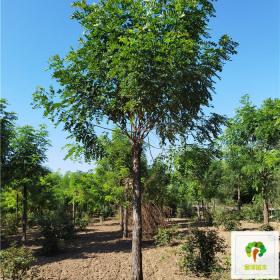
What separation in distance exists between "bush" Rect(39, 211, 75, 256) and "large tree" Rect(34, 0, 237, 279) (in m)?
6.13

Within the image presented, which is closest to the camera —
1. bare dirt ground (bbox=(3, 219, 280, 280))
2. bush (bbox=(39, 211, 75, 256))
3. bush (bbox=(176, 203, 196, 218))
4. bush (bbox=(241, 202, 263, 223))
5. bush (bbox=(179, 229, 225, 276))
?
bush (bbox=(179, 229, 225, 276))

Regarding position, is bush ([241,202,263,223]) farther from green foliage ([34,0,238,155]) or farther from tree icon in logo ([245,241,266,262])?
green foliage ([34,0,238,155])

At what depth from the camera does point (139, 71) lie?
20.3 ft

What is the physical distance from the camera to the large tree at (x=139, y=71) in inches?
233

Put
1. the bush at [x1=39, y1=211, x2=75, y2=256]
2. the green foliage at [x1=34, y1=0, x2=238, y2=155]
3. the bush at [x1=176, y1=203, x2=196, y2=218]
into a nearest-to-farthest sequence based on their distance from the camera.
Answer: the green foliage at [x1=34, y1=0, x2=238, y2=155] < the bush at [x1=39, y1=211, x2=75, y2=256] < the bush at [x1=176, y1=203, x2=196, y2=218]

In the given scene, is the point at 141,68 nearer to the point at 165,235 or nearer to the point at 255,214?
the point at 165,235

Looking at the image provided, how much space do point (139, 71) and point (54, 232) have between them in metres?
10.2

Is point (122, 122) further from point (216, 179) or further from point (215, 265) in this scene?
point (216, 179)

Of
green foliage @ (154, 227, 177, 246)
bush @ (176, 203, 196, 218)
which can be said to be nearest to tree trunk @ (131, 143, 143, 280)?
green foliage @ (154, 227, 177, 246)

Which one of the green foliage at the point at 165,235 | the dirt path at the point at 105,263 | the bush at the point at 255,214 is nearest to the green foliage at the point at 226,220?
the green foliage at the point at 165,235

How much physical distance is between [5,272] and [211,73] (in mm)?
8368

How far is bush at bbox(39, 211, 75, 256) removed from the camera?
39.3 feet

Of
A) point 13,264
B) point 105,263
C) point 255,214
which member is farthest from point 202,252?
point 255,214

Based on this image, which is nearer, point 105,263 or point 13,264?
point 13,264
